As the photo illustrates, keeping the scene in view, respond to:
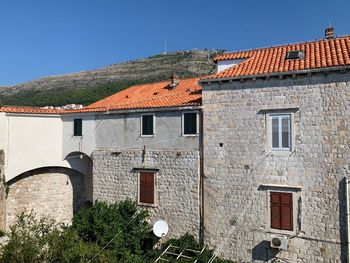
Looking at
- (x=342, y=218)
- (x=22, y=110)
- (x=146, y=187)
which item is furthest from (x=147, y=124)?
(x=342, y=218)

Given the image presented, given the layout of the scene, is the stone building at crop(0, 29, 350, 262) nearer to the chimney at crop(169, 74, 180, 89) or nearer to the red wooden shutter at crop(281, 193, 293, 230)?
the red wooden shutter at crop(281, 193, 293, 230)

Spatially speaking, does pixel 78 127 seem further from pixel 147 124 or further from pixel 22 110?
pixel 147 124

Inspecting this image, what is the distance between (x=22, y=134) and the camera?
20188mm

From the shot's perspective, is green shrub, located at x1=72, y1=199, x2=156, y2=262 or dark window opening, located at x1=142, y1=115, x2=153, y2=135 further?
dark window opening, located at x1=142, y1=115, x2=153, y2=135

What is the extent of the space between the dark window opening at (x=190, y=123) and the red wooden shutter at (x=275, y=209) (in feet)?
16.2

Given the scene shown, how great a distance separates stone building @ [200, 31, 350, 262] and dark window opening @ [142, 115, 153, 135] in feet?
11.1

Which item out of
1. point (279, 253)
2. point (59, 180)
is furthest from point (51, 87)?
point (279, 253)

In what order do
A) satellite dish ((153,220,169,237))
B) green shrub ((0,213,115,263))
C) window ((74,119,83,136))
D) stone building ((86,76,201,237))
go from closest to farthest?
green shrub ((0,213,115,263)) < satellite dish ((153,220,169,237)) < stone building ((86,76,201,237)) < window ((74,119,83,136))

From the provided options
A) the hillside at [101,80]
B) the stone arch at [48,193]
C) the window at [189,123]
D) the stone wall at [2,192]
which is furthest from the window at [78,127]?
the hillside at [101,80]

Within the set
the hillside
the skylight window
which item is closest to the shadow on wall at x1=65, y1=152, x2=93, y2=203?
the skylight window

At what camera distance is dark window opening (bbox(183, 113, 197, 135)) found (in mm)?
16688

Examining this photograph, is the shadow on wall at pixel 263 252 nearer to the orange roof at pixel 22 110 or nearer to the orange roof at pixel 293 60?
the orange roof at pixel 293 60

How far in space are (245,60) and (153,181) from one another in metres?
8.31

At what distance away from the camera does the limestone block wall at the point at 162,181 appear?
16531 mm
